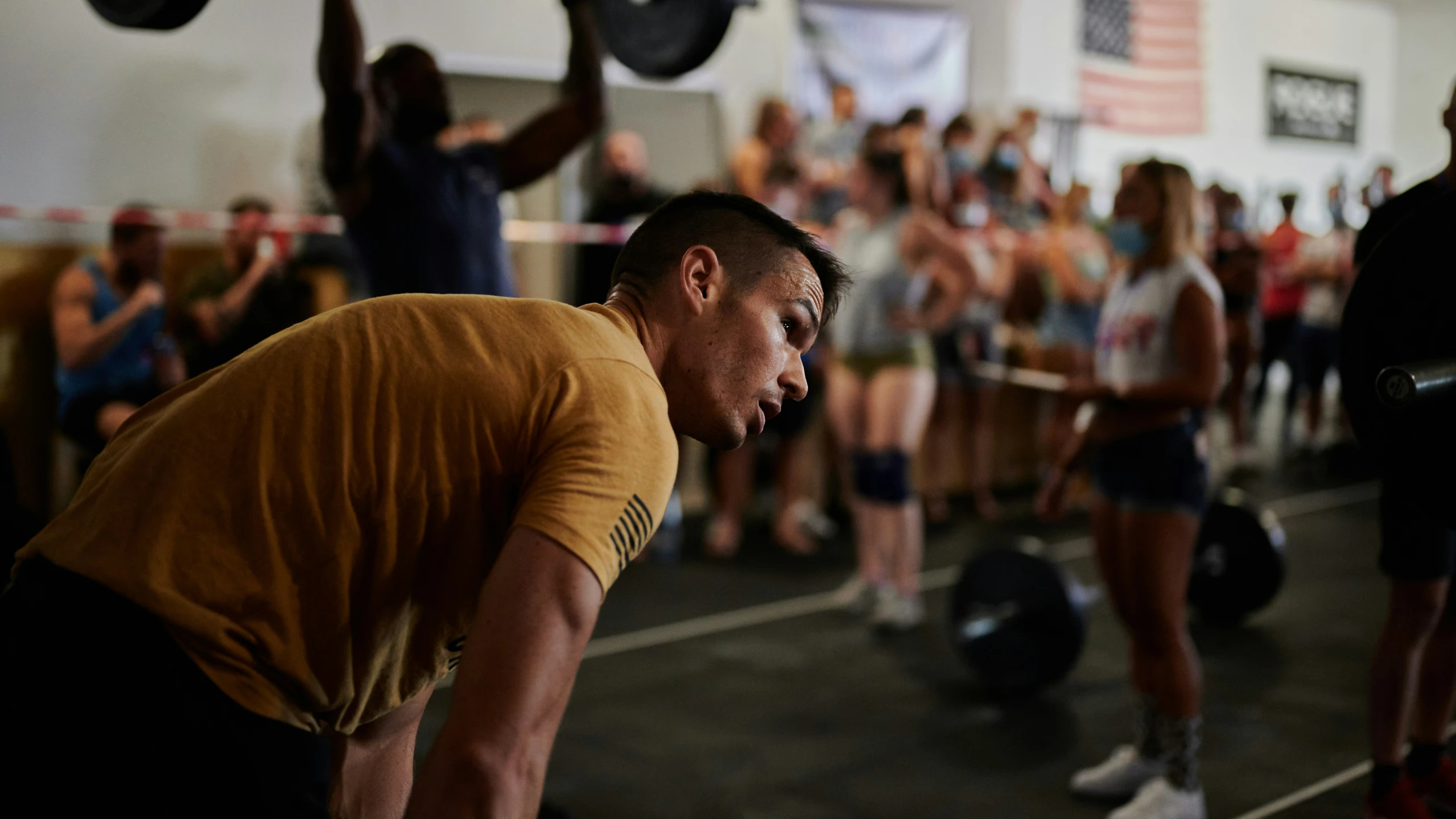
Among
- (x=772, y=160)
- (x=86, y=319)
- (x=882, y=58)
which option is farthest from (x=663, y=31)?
(x=882, y=58)

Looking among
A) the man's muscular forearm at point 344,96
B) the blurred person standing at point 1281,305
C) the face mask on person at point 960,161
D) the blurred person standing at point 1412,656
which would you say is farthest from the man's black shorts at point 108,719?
the blurred person standing at point 1281,305

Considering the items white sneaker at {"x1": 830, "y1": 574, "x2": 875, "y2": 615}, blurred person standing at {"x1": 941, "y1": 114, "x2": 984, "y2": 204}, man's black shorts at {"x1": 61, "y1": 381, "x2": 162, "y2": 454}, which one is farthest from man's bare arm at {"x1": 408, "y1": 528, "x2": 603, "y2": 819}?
blurred person standing at {"x1": 941, "y1": 114, "x2": 984, "y2": 204}

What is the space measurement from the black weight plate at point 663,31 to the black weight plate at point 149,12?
2.81 ft

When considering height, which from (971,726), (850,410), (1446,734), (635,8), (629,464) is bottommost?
(971,726)

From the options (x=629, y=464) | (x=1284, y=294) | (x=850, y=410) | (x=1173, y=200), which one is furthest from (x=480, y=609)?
(x=1284, y=294)

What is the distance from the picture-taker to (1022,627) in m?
3.52

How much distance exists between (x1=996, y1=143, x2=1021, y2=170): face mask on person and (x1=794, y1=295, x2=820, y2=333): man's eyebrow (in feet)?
22.0

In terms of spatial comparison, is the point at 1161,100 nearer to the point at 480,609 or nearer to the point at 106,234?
the point at 106,234

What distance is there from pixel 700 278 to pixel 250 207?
4.48 metres

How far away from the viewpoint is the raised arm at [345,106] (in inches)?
96.7

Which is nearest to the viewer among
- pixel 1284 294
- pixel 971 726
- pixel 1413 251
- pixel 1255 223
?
pixel 1413 251

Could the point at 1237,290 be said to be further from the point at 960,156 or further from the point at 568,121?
the point at 568,121

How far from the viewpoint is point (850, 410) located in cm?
435

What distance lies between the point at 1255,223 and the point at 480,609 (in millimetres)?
9852
